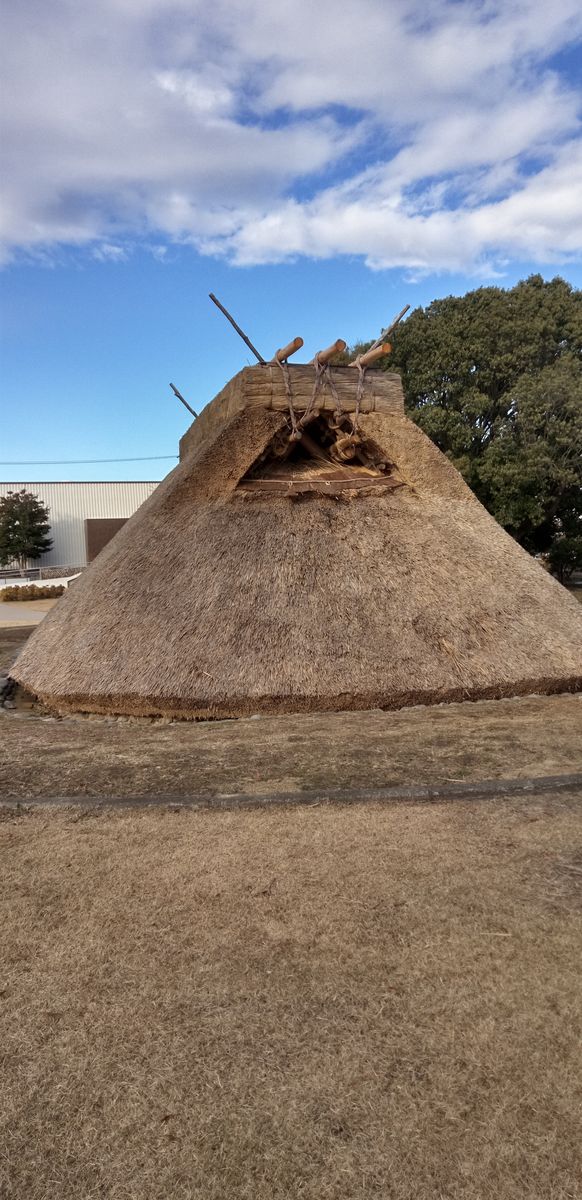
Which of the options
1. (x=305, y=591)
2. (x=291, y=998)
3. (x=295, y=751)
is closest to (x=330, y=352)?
(x=305, y=591)

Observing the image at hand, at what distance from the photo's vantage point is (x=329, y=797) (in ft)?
13.6

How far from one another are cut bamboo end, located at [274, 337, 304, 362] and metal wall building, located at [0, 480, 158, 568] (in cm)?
3235

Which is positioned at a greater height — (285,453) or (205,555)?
(285,453)

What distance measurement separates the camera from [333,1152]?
1.75m

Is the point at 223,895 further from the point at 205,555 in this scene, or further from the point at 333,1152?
the point at 205,555

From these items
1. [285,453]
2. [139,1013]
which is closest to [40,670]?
[285,453]

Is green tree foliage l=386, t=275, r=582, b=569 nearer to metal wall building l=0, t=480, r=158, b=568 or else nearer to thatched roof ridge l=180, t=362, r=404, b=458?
thatched roof ridge l=180, t=362, r=404, b=458

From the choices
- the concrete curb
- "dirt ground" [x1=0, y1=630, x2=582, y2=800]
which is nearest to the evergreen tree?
"dirt ground" [x1=0, y1=630, x2=582, y2=800]

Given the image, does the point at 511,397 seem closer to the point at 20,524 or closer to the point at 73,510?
the point at 20,524

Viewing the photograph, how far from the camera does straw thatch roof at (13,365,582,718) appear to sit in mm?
6422

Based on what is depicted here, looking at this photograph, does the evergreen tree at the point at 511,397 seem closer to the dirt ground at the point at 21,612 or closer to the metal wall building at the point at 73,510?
the dirt ground at the point at 21,612

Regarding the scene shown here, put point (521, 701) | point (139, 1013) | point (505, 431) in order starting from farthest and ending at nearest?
point (505, 431) < point (521, 701) < point (139, 1013)

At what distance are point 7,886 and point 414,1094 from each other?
6.77ft

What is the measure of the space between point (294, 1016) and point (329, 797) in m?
1.93
